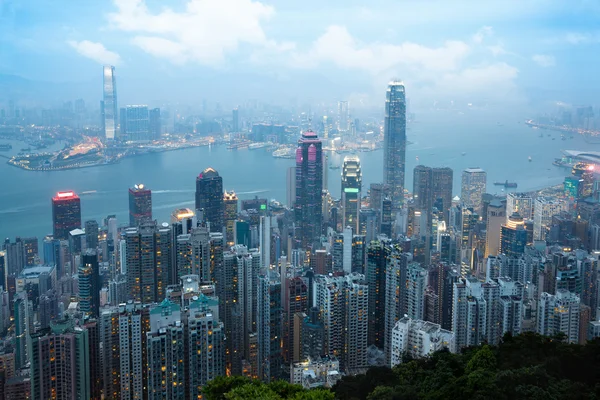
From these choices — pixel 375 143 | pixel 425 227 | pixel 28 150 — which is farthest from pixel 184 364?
pixel 375 143

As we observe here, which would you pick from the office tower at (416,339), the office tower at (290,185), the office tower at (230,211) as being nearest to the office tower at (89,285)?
the office tower at (230,211)

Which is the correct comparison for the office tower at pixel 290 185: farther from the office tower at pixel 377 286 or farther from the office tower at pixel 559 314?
the office tower at pixel 559 314

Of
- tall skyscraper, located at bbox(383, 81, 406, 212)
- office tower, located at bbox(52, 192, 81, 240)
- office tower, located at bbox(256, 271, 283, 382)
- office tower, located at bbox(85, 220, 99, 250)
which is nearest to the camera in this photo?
office tower, located at bbox(256, 271, 283, 382)

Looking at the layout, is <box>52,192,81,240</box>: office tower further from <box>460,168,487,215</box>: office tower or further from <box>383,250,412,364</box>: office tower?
<box>460,168,487,215</box>: office tower

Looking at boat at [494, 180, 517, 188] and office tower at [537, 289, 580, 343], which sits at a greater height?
boat at [494, 180, 517, 188]

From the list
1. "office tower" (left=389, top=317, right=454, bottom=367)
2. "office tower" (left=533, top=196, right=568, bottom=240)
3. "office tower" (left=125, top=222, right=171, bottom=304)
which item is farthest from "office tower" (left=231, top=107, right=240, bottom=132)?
"office tower" (left=389, top=317, right=454, bottom=367)

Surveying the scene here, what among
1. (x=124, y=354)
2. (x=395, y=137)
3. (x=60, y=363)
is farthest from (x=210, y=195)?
(x=60, y=363)

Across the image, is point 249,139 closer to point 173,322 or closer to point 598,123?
point 598,123
